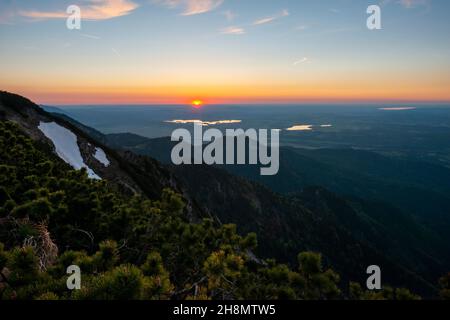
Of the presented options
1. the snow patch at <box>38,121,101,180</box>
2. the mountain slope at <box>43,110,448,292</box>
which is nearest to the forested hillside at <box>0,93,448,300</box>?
the snow patch at <box>38,121,101,180</box>

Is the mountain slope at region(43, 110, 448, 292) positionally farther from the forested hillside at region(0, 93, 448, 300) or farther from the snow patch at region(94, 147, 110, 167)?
the forested hillside at region(0, 93, 448, 300)

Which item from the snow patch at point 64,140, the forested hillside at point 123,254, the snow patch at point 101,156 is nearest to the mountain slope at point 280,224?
the snow patch at point 101,156

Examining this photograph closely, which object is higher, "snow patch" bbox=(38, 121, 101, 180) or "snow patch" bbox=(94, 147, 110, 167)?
"snow patch" bbox=(38, 121, 101, 180)

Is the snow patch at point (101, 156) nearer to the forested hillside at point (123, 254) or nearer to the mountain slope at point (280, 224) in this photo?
the forested hillside at point (123, 254)

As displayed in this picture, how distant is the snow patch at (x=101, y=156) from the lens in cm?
6014

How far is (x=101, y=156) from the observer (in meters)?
63.5

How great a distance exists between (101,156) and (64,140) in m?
7.98

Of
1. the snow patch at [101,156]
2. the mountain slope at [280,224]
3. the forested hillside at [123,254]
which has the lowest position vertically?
the mountain slope at [280,224]

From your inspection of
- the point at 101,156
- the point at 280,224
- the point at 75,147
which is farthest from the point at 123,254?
the point at 280,224

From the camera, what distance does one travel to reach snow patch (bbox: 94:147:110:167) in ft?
197

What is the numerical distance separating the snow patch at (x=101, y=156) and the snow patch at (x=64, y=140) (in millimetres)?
3504

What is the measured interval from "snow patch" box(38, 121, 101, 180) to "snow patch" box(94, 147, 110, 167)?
350 centimetres
